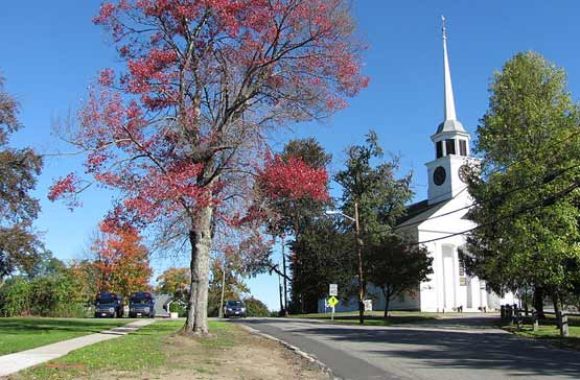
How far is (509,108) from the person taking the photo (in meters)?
28.2

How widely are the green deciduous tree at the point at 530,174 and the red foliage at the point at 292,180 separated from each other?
8.32m

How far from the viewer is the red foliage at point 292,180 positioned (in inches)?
802

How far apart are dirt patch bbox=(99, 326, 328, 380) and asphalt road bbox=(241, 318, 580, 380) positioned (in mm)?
782

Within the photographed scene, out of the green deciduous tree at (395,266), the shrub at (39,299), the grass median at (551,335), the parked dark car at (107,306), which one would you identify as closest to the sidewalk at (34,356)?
Answer: the grass median at (551,335)

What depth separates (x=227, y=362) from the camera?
14.7 meters

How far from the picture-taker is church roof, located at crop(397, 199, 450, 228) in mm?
62828

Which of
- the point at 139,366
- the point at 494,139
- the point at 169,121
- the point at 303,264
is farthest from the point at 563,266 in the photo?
the point at 303,264

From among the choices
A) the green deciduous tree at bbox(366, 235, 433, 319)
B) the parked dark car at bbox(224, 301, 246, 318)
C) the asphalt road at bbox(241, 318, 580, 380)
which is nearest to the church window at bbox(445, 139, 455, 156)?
the green deciduous tree at bbox(366, 235, 433, 319)

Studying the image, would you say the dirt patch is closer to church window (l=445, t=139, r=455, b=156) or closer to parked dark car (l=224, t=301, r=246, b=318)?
parked dark car (l=224, t=301, r=246, b=318)

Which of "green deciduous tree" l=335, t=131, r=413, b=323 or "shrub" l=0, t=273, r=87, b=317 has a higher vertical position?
"green deciduous tree" l=335, t=131, r=413, b=323

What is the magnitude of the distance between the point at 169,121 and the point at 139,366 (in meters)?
10.2

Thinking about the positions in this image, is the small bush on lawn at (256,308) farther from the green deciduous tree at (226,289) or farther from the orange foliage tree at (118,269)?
the orange foliage tree at (118,269)

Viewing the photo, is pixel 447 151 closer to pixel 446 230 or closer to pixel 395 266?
pixel 446 230

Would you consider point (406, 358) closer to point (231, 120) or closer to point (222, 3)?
point (231, 120)
